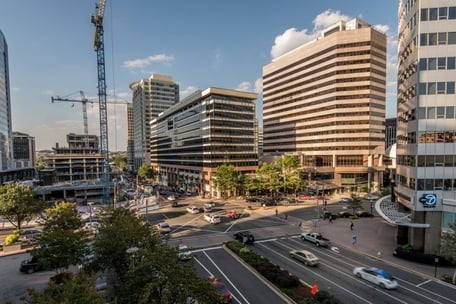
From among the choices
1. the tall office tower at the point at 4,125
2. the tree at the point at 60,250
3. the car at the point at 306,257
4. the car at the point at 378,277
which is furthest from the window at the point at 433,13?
the tall office tower at the point at 4,125

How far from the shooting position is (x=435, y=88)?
3047 cm

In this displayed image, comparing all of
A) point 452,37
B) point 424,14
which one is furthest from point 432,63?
point 424,14

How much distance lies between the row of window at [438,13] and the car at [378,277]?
3098cm

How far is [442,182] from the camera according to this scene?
99.5 ft

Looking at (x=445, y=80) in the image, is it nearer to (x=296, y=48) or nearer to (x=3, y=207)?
(x=3, y=207)

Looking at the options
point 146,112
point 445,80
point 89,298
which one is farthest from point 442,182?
point 146,112

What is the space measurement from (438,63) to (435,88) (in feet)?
10.3

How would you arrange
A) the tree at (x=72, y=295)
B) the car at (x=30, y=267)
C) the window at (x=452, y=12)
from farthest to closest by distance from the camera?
1. the window at (x=452, y=12)
2. the car at (x=30, y=267)
3. the tree at (x=72, y=295)

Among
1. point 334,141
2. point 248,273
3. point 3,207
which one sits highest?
point 334,141

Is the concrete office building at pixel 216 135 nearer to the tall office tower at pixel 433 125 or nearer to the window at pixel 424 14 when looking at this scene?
the tall office tower at pixel 433 125

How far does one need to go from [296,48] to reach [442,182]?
88.5m

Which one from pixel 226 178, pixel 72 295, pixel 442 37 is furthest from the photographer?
pixel 226 178

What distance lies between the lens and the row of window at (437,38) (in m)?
29.9

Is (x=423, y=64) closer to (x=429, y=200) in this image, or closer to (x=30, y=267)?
(x=429, y=200)
